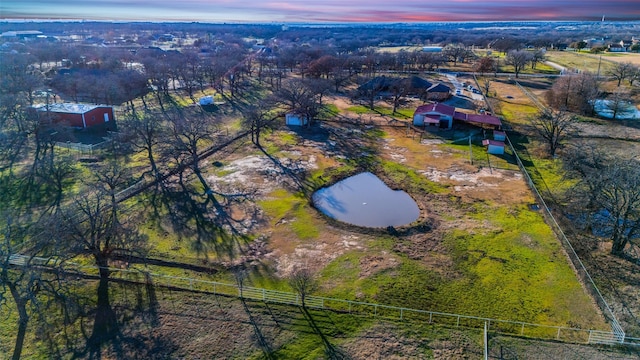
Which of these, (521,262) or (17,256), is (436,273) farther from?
(17,256)

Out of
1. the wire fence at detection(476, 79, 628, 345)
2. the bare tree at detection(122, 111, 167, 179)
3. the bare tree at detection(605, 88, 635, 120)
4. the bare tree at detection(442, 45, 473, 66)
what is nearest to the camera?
the wire fence at detection(476, 79, 628, 345)

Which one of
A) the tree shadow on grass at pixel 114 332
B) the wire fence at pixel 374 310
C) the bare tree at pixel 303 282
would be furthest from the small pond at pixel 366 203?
the tree shadow on grass at pixel 114 332

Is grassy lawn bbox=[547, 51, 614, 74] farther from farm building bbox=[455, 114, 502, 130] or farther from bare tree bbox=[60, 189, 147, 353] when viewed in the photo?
bare tree bbox=[60, 189, 147, 353]

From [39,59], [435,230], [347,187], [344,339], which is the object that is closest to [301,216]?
[347,187]

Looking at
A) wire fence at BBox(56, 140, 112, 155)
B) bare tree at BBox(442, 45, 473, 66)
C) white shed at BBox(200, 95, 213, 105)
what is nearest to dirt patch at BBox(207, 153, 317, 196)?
wire fence at BBox(56, 140, 112, 155)

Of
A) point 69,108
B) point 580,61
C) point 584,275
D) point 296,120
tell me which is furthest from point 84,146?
point 580,61
